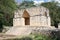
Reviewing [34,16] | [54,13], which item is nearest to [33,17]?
[34,16]

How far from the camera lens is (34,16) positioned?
22.9 metres

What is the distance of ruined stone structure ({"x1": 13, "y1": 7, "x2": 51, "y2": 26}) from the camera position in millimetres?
22369

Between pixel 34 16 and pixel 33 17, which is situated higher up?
pixel 34 16

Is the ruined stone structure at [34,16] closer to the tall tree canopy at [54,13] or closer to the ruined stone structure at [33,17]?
the ruined stone structure at [33,17]

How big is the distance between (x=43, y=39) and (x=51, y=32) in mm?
1957

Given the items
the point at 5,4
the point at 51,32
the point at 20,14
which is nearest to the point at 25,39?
the point at 51,32

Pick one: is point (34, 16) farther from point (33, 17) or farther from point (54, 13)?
point (54, 13)

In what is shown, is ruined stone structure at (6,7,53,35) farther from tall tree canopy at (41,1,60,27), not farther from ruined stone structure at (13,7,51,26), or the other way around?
tall tree canopy at (41,1,60,27)

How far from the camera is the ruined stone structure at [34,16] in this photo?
881 inches

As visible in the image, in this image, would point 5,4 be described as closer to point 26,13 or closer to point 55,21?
point 26,13

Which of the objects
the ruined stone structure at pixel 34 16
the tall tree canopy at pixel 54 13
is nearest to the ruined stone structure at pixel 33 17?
the ruined stone structure at pixel 34 16

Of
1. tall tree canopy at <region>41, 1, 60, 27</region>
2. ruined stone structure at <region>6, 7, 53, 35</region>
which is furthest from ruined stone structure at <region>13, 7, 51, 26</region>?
tall tree canopy at <region>41, 1, 60, 27</region>

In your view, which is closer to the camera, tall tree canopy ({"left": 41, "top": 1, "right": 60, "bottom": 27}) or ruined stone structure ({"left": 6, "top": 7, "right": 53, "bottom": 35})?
ruined stone structure ({"left": 6, "top": 7, "right": 53, "bottom": 35})

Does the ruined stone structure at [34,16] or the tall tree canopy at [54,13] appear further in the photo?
the tall tree canopy at [54,13]
